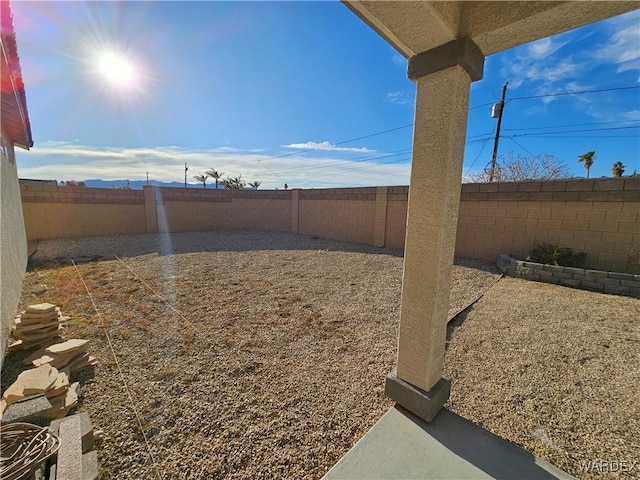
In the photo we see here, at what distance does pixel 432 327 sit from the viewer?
162 centimetres

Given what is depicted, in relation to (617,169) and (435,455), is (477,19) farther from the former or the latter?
(617,169)

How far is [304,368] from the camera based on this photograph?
2367mm

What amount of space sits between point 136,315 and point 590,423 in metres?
4.51

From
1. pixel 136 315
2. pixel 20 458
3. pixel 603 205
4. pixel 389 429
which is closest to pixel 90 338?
pixel 136 315

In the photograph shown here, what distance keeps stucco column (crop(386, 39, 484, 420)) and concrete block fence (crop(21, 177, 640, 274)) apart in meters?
5.20

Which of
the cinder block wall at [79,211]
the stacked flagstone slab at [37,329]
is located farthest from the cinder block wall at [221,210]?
the stacked flagstone slab at [37,329]

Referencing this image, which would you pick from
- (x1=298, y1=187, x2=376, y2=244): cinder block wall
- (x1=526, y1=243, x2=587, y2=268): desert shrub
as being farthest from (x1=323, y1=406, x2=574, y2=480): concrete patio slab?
(x1=298, y1=187, x2=376, y2=244): cinder block wall

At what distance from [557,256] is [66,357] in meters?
7.23

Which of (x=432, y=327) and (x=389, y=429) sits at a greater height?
(x=432, y=327)

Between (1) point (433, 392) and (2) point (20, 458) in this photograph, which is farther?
(1) point (433, 392)

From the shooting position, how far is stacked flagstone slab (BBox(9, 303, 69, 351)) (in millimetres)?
2557

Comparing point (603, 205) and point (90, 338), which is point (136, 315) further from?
point (603, 205)

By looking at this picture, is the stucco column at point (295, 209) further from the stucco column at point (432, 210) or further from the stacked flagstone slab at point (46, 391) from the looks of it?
the stucco column at point (432, 210)

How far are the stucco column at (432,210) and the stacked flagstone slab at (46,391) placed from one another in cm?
232
